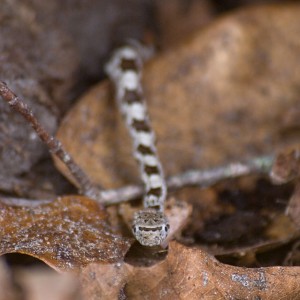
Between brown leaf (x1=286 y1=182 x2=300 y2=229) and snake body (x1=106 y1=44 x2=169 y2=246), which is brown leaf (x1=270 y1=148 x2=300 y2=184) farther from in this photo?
snake body (x1=106 y1=44 x2=169 y2=246)

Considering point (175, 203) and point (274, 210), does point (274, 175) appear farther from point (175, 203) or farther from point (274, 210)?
point (175, 203)

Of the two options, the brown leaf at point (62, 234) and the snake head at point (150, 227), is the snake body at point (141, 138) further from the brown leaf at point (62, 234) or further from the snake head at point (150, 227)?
the brown leaf at point (62, 234)

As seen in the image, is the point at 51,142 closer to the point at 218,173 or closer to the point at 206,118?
the point at 218,173

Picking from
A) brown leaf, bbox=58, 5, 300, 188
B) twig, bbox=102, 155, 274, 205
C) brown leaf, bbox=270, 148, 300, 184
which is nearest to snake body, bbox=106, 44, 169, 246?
brown leaf, bbox=58, 5, 300, 188

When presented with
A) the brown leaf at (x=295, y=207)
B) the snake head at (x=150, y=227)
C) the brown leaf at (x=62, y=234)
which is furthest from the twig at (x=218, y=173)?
the brown leaf at (x=62, y=234)

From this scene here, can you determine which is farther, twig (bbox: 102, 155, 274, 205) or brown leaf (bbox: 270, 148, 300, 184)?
twig (bbox: 102, 155, 274, 205)

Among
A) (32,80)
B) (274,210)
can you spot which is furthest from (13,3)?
(274,210)
